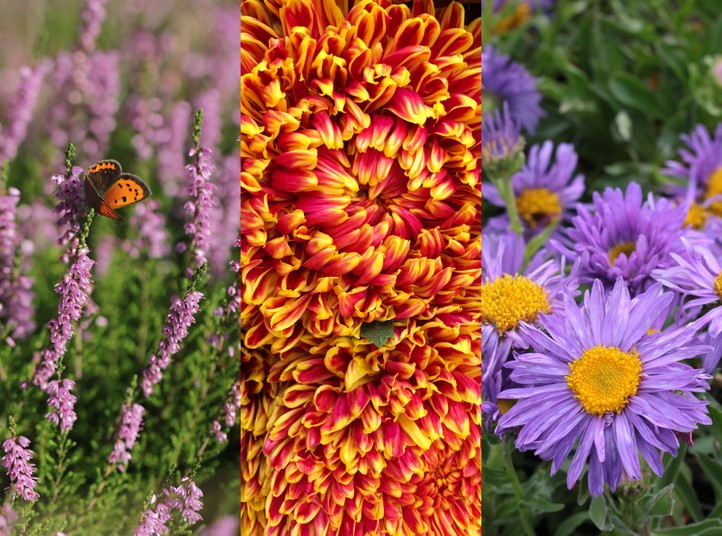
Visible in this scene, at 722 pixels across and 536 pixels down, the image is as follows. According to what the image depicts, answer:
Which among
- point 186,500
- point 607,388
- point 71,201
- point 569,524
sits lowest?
point 569,524

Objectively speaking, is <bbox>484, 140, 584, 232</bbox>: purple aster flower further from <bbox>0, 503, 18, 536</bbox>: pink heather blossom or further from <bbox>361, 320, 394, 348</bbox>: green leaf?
<bbox>0, 503, 18, 536</bbox>: pink heather blossom

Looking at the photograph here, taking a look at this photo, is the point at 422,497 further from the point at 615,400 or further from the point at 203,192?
the point at 203,192

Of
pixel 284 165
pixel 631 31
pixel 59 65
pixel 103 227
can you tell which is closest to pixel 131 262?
pixel 103 227

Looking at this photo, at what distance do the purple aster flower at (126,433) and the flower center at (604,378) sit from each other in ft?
1.21

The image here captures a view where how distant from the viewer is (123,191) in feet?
1.98

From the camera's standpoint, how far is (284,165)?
22.0 inches

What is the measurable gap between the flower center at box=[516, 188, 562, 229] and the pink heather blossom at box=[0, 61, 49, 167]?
591 mm

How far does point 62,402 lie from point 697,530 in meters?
0.57

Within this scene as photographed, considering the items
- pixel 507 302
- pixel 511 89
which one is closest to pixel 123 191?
pixel 507 302

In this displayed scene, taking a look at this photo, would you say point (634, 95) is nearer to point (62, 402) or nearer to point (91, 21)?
point (91, 21)

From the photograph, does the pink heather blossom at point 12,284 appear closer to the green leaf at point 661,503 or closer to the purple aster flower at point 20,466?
the purple aster flower at point 20,466

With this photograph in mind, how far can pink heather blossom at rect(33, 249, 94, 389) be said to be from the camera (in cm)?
61

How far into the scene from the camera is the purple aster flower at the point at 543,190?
38.4 inches

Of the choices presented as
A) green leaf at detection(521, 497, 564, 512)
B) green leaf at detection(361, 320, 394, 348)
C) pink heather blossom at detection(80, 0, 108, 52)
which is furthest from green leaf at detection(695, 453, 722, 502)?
pink heather blossom at detection(80, 0, 108, 52)
